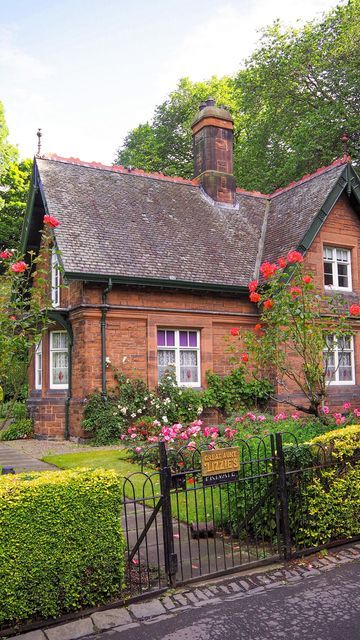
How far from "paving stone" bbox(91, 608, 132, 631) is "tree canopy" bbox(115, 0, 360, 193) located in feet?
78.0

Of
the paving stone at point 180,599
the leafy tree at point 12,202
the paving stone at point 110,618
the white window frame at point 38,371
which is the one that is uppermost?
the leafy tree at point 12,202

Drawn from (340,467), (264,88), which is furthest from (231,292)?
(264,88)

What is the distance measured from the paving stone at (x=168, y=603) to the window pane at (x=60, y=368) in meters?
A: 10.6

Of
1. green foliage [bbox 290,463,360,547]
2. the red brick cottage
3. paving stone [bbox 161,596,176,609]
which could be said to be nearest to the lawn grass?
green foliage [bbox 290,463,360,547]

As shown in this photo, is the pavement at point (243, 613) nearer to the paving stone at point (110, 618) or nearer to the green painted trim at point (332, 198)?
→ the paving stone at point (110, 618)

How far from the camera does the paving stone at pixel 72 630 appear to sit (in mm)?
3824

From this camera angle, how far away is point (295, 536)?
5.40 meters

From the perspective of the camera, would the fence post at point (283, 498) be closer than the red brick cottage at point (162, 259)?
Yes

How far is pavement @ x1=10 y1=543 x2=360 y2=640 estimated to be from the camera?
3781 millimetres

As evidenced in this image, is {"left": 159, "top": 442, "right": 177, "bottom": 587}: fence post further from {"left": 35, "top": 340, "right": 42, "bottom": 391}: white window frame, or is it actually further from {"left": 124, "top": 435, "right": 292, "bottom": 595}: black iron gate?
{"left": 35, "top": 340, "right": 42, "bottom": 391}: white window frame

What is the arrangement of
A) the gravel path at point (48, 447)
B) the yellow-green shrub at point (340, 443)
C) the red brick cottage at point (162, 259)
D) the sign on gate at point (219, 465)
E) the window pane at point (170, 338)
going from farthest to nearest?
the window pane at point (170, 338) → the red brick cottage at point (162, 259) → the gravel path at point (48, 447) → the yellow-green shrub at point (340, 443) → the sign on gate at point (219, 465)

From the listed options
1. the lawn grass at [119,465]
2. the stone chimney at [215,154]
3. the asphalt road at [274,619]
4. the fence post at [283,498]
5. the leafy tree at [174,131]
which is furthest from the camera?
the leafy tree at [174,131]

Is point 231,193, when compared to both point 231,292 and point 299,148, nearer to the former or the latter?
point 231,292

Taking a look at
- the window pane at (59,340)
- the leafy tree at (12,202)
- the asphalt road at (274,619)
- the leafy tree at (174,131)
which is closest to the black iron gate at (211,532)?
the asphalt road at (274,619)
